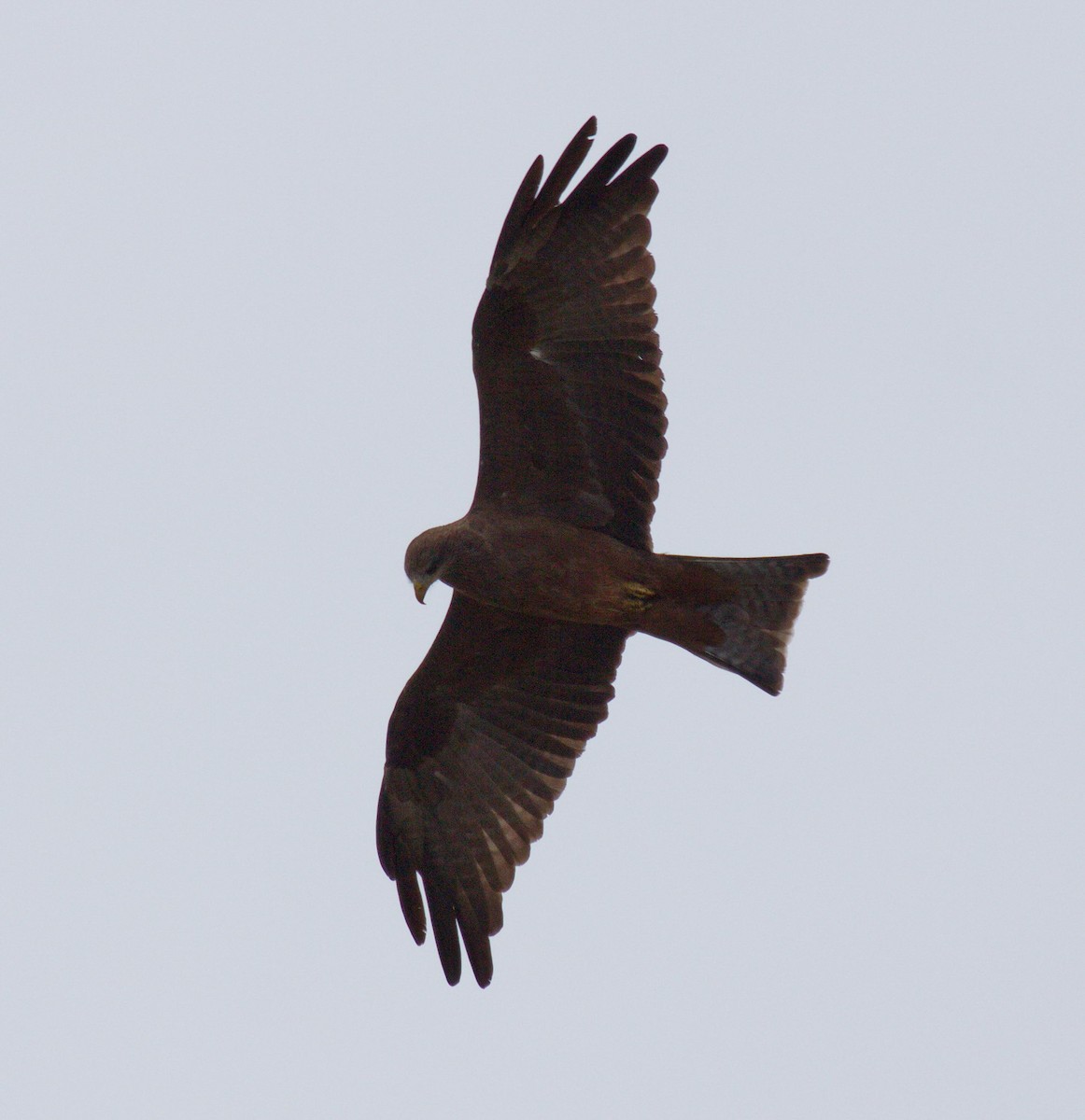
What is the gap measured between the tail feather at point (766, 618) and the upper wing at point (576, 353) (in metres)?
0.62

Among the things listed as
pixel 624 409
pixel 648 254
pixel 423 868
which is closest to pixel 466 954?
pixel 423 868

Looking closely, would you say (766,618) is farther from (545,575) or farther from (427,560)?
(427,560)

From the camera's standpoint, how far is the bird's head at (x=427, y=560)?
8.33 metres

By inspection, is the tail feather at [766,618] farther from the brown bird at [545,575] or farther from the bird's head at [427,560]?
the bird's head at [427,560]

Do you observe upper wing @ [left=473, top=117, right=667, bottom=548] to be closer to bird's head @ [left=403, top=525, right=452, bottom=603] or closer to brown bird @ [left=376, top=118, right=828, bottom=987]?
brown bird @ [left=376, top=118, right=828, bottom=987]

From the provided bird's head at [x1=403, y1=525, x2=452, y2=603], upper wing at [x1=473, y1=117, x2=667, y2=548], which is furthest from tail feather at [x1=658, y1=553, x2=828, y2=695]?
bird's head at [x1=403, y1=525, x2=452, y2=603]

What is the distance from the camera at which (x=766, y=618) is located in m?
8.86

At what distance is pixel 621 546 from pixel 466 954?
2.29 meters

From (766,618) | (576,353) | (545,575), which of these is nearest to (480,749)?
(545,575)

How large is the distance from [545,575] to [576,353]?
1072 mm

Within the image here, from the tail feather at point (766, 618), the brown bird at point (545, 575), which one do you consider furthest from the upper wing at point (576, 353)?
the tail feather at point (766, 618)

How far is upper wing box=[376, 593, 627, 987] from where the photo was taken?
30.2 ft

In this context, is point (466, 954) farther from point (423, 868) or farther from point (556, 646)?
point (556, 646)

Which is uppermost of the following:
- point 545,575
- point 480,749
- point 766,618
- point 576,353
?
point 576,353
